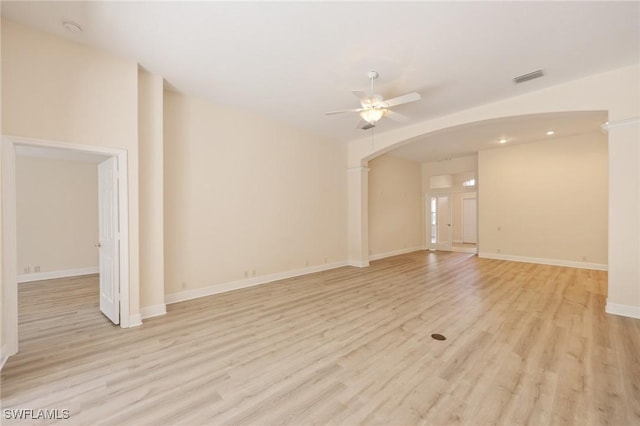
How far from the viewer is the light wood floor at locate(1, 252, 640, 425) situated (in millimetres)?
1911

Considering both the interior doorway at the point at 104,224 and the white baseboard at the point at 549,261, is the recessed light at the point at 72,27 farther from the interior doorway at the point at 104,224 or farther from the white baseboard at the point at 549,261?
the white baseboard at the point at 549,261

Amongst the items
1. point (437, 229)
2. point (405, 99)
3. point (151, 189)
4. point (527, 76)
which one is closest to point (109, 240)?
point (151, 189)

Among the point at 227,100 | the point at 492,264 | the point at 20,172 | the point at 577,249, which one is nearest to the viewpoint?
the point at 227,100

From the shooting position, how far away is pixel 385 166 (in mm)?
8555

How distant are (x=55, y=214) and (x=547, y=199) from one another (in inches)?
493

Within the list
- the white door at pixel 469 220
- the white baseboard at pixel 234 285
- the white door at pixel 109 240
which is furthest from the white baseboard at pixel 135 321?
the white door at pixel 469 220

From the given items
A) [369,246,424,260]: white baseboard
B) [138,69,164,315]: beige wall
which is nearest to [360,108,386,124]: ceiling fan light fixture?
[138,69,164,315]: beige wall

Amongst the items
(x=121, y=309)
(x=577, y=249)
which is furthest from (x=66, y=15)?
(x=577, y=249)

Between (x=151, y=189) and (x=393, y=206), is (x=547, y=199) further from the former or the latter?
(x=151, y=189)

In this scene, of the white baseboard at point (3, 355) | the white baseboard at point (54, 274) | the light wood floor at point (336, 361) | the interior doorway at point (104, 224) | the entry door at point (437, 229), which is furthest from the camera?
the entry door at point (437, 229)

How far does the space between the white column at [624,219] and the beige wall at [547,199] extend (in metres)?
3.74

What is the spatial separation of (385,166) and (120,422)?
818 centimetres

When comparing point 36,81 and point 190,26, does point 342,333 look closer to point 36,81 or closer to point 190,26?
point 190,26

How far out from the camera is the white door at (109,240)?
3359mm
